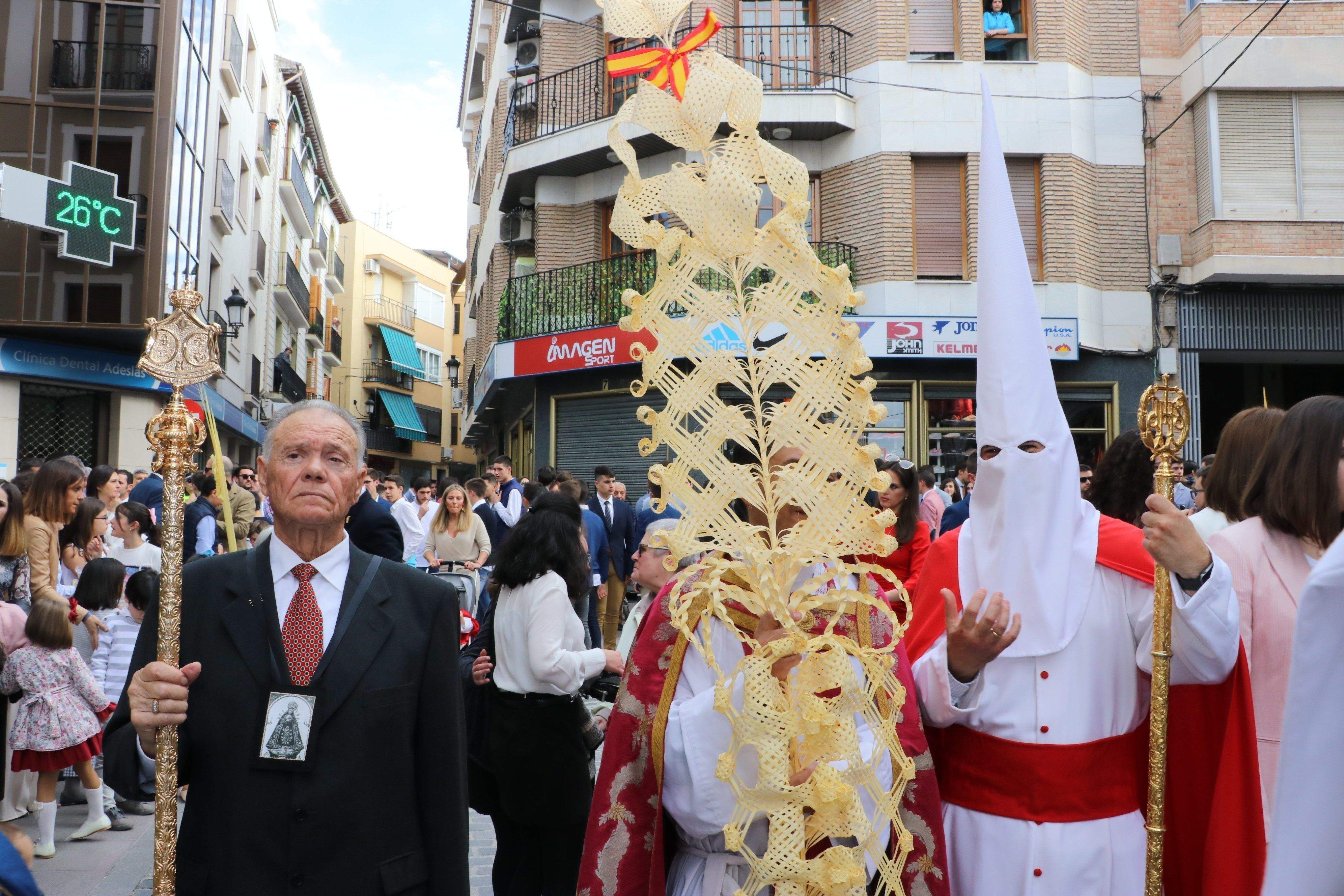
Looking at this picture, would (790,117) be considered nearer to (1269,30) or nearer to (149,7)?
(1269,30)

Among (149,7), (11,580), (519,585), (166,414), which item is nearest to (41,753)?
(11,580)

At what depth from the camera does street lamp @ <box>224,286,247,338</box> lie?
2170 centimetres

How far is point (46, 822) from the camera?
5.86 m

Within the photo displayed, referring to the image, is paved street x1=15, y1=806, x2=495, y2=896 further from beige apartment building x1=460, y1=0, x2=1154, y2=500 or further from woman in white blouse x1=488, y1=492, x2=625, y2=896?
beige apartment building x1=460, y1=0, x2=1154, y2=500

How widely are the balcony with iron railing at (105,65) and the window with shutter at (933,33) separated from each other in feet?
44.3

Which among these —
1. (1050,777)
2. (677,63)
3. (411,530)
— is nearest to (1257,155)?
(411,530)

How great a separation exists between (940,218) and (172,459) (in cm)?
1597

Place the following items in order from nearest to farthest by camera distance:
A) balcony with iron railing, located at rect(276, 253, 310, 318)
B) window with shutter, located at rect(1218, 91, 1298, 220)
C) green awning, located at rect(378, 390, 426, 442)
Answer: window with shutter, located at rect(1218, 91, 1298, 220) < balcony with iron railing, located at rect(276, 253, 310, 318) < green awning, located at rect(378, 390, 426, 442)

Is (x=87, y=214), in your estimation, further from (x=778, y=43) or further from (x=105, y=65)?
(x=778, y=43)

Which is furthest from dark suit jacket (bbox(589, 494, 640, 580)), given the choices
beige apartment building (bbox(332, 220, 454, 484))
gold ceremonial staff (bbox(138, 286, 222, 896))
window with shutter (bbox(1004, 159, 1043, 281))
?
beige apartment building (bbox(332, 220, 454, 484))

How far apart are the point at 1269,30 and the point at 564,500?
16.7m

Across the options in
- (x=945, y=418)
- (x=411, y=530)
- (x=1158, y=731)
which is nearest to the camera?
(x=1158, y=731)

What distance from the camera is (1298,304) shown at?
691 inches

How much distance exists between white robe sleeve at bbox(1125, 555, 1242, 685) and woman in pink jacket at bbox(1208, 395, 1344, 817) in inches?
16.0
